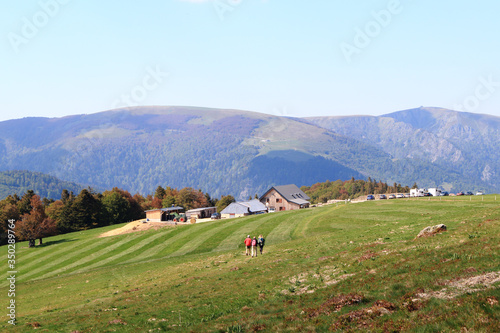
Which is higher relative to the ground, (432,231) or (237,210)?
(237,210)

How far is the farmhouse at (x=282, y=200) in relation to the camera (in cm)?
17225

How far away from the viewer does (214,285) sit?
3616cm

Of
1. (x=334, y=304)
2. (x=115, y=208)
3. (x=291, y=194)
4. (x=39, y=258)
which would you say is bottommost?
(x=39, y=258)

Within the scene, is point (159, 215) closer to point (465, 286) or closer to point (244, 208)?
point (244, 208)

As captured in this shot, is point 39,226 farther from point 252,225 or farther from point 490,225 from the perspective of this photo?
point 490,225

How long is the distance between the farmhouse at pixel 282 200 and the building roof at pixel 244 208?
726cm

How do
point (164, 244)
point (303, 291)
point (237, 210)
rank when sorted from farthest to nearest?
point (237, 210), point (164, 244), point (303, 291)

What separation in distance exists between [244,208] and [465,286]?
131457 millimetres

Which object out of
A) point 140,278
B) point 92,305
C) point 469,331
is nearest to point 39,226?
point 140,278

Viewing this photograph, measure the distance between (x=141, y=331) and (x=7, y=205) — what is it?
172 m

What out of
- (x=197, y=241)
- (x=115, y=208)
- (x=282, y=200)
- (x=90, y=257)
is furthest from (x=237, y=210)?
(x=90, y=257)

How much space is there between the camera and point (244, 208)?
6004 inches

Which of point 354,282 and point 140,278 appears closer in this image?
point 354,282

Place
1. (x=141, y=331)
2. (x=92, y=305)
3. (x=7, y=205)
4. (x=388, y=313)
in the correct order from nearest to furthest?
(x=388, y=313)
(x=141, y=331)
(x=92, y=305)
(x=7, y=205)
